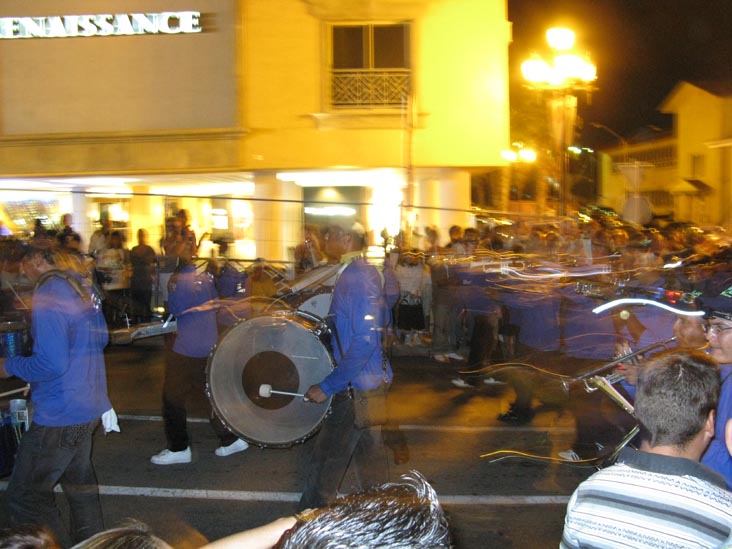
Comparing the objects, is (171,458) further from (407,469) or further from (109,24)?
(109,24)

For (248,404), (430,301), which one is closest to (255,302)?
(248,404)

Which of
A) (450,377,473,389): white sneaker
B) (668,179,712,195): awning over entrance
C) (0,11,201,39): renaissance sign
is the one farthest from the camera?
(668,179,712,195): awning over entrance

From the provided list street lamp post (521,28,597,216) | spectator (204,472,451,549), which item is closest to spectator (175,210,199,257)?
spectator (204,472,451,549)

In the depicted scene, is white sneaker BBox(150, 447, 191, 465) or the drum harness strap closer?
the drum harness strap

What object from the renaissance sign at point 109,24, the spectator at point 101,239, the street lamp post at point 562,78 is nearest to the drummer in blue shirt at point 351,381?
the street lamp post at point 562,78

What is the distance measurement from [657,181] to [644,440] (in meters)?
35.4

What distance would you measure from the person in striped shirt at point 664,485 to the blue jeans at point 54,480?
275 cm

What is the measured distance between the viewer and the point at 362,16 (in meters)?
14.8

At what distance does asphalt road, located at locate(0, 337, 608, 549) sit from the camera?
4812mm

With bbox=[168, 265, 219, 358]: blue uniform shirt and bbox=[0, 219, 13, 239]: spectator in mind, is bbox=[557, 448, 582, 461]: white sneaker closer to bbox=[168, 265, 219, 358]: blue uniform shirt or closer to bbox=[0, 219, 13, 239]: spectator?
bbox=[168, 265, 219, 358]: blue uniform shirt

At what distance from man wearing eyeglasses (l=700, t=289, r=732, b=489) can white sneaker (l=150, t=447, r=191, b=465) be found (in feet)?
13.6

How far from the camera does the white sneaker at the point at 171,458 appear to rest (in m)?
5.88

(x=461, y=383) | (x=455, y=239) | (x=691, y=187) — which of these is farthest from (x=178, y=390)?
(x=691, y=187)

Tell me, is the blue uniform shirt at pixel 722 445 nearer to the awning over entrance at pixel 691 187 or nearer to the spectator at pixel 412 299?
the spectator at pixel 412 299
